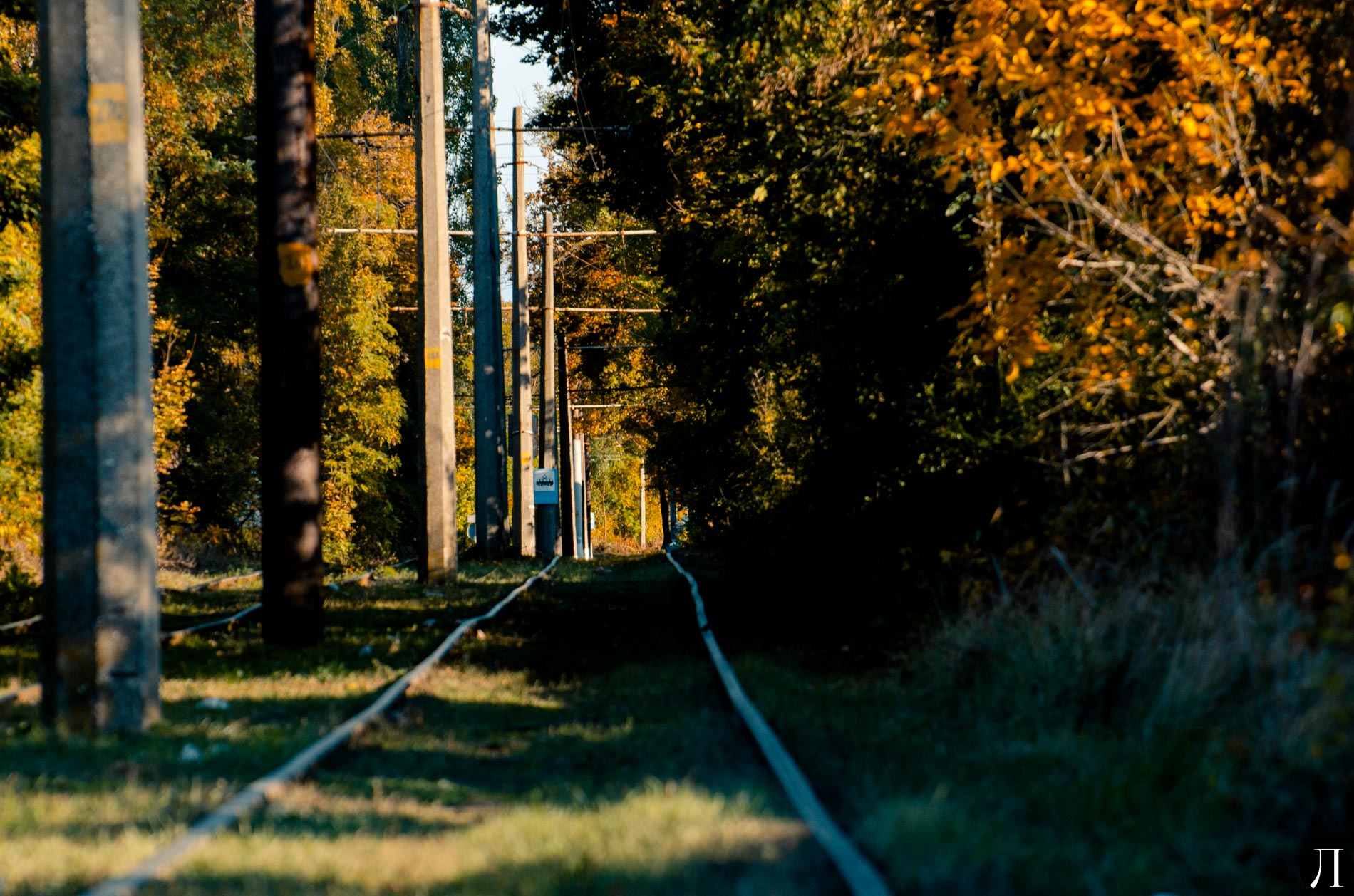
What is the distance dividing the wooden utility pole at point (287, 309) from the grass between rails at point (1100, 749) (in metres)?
5.37

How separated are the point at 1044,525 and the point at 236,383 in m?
37.3

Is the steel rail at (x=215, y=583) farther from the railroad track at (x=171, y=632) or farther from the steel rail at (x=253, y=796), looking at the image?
the steel rail at (x=253, y=796)

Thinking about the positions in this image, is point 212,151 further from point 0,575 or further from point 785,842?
point 785,842

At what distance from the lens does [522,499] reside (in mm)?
36219

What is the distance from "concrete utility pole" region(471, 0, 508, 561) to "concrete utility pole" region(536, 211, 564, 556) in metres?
8.38

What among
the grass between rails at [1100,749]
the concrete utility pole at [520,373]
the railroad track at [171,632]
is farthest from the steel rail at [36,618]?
the concrete utility pole at [520,373]

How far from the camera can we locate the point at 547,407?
46.8 metres

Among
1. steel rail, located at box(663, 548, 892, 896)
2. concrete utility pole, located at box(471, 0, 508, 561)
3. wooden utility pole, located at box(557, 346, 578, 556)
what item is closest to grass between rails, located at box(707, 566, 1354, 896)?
steel rail, located at box(663, 548, 892, 896)

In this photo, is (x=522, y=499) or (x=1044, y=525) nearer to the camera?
(x=1044, y=525)

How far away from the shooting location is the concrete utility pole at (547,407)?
39906 mm

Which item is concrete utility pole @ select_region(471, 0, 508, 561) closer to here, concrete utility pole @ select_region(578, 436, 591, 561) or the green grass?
the green grass

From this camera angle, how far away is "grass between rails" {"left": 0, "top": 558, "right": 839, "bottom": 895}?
484 centimetres

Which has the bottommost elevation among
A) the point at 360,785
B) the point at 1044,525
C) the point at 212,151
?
the point at 360,785

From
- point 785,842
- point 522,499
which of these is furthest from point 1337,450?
point 522,499
